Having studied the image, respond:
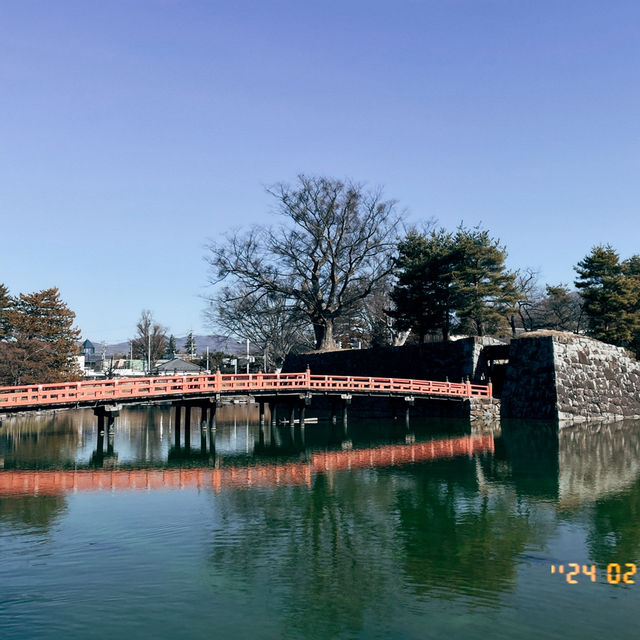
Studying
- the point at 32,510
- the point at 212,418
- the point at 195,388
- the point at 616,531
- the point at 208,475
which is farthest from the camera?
the point at 212,418

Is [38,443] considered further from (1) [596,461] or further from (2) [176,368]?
(2) [176,368]

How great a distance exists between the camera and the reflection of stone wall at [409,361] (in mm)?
42844

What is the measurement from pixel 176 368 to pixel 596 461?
73.9m

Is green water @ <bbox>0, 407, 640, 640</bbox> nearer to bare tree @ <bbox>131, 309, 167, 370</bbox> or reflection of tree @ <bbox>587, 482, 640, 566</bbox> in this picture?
reflection of tree @ <bbox>587, 482, 640, 566</bbox>

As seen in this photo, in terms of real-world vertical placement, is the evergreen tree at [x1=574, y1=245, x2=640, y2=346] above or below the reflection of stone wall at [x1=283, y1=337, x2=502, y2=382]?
above

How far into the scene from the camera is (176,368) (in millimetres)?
91750

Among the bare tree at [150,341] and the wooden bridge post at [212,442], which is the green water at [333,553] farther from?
the bare tree at [150,341]

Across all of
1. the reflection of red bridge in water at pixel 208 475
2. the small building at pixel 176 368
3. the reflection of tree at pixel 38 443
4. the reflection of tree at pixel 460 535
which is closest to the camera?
the reflection of tree at pixel 460 535

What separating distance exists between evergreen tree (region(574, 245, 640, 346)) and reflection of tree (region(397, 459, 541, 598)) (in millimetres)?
28083

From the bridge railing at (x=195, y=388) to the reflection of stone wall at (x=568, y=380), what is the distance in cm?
214

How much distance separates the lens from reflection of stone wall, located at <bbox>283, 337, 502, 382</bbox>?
141 feet

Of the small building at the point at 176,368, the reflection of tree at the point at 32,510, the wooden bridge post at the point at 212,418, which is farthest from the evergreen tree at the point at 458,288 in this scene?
the small building at the point at 176,368

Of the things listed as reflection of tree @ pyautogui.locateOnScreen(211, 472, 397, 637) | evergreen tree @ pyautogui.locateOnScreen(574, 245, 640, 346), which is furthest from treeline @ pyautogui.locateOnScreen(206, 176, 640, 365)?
reflection of tree @ pyautogui.locateOnScreen(211, 472, 397, 637)

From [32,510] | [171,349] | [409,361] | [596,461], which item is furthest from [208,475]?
[171,349]
